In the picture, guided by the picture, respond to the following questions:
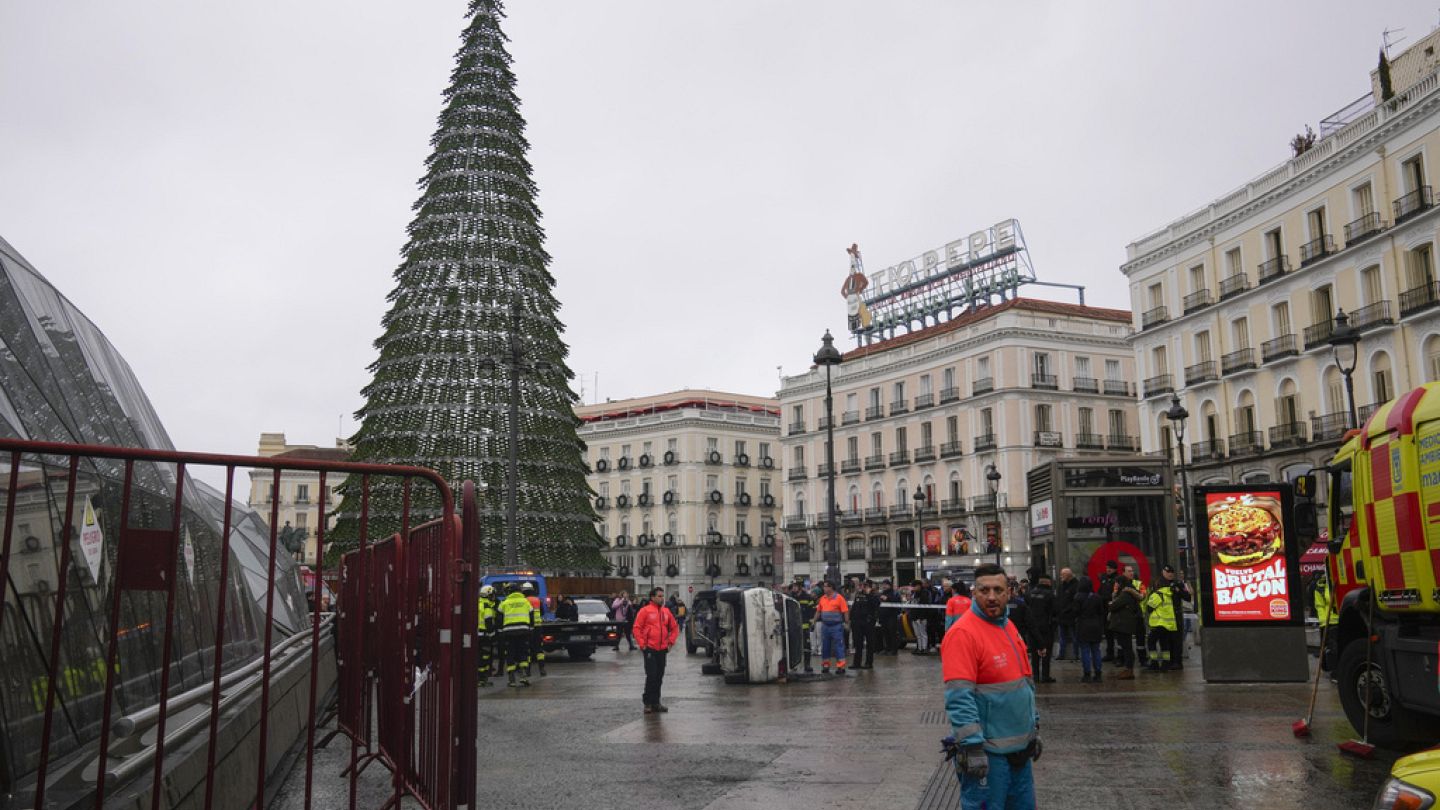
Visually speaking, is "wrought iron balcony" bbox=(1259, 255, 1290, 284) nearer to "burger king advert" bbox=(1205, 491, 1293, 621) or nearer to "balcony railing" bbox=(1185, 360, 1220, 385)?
"balcony railing" bbox=(1185, 360, 1220, 385)

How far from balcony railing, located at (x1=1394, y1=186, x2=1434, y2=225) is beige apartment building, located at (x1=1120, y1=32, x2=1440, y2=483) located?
0.05m

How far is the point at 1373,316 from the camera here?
134ft

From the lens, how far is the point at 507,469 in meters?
32.0

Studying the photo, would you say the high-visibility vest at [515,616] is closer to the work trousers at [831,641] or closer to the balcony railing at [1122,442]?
the work trousers at [831,641]

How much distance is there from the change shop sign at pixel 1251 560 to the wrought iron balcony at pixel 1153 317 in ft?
132

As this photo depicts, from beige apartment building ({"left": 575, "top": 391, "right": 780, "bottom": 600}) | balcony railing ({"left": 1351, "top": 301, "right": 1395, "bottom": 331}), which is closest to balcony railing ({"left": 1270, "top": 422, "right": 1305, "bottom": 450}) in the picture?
balcony railing ({"left": 1351, "top": 301, "right": 1395, "bottom": 331})

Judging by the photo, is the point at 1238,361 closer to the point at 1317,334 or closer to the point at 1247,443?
the point at 1247,443

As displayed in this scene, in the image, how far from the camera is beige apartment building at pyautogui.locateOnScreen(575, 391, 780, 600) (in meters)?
85.7

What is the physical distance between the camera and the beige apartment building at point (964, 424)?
6362 cm

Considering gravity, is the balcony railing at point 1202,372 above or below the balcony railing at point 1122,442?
above

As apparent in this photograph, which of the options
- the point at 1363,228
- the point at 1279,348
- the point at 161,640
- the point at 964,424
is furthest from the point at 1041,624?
the point at 964,424

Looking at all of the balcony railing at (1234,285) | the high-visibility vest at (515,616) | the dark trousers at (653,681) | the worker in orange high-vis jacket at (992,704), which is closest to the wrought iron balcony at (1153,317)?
the balcony railing at (1234,285)

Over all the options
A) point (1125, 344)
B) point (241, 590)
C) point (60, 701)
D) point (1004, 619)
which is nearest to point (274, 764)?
point (241, 590)

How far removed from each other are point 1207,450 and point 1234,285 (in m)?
7.14
